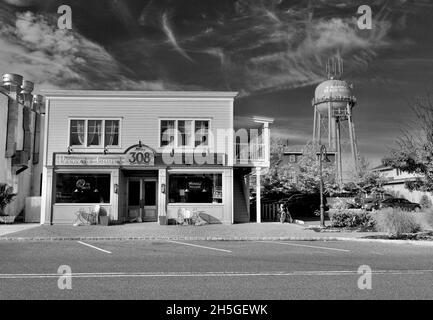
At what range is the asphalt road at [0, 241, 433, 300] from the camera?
7363 mm

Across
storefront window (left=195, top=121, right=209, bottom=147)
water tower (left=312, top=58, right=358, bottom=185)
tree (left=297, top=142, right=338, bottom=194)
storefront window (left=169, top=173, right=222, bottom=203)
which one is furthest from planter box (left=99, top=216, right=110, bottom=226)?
water tower (left=312, top=58, right=358, bottom=185)

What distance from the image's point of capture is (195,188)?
23.8 meters

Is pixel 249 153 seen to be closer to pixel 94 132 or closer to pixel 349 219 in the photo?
pixel 349 219

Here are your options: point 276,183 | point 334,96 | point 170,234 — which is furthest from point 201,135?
point 334,96

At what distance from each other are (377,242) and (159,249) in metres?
7.92

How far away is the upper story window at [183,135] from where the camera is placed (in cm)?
2384

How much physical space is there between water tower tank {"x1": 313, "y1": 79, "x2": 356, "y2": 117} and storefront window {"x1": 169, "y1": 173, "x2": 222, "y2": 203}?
34274 millimetres

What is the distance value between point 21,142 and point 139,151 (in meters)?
10.1

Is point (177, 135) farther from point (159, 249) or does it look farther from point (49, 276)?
point (49, 276)

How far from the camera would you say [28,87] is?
107 feet

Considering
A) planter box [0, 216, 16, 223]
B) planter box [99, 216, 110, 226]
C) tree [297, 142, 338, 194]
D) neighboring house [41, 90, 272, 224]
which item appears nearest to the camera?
planter box [99, 216, 110, 226]

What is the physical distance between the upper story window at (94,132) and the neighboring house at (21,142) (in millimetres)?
4325

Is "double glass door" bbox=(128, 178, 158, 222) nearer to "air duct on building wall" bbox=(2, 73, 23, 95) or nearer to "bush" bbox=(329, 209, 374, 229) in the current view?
"bush" bbox=(329, 209, 374, 229)
